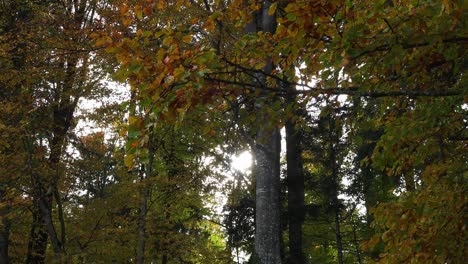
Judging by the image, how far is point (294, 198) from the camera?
14492 mm

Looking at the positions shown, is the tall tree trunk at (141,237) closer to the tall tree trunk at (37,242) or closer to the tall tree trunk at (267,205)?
the tall tree trunk at (37,242)

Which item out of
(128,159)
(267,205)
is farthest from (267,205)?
(128,159)

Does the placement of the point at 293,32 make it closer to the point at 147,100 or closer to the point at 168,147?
the point at 147,100

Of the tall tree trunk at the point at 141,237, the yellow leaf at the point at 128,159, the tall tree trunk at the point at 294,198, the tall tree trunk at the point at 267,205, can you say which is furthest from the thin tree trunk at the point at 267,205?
the tall tree trunk at the point at 294,198

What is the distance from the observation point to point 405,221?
3955mm

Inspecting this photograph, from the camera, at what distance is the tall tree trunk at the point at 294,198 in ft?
44.4

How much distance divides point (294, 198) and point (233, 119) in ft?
34.9

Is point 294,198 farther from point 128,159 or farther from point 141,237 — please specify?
point 128,159

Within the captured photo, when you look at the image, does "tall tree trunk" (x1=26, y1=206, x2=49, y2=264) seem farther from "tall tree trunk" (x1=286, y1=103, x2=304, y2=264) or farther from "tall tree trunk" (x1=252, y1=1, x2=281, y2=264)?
"tall tree trunk" (x1=286, y1=103, x2=304, y2=264)

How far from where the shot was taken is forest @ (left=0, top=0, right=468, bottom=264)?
120 inches

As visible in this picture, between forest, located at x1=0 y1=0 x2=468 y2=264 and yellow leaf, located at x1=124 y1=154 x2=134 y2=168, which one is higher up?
forest, located at x1=0 y1=0 x2=468 y2=264

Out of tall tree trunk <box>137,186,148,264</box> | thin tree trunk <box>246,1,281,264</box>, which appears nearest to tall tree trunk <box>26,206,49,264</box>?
tall tree trunk <box>137,186,148,264</box>

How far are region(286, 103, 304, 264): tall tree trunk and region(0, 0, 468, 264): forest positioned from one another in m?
0.05

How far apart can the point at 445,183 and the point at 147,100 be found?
3.01 meters
